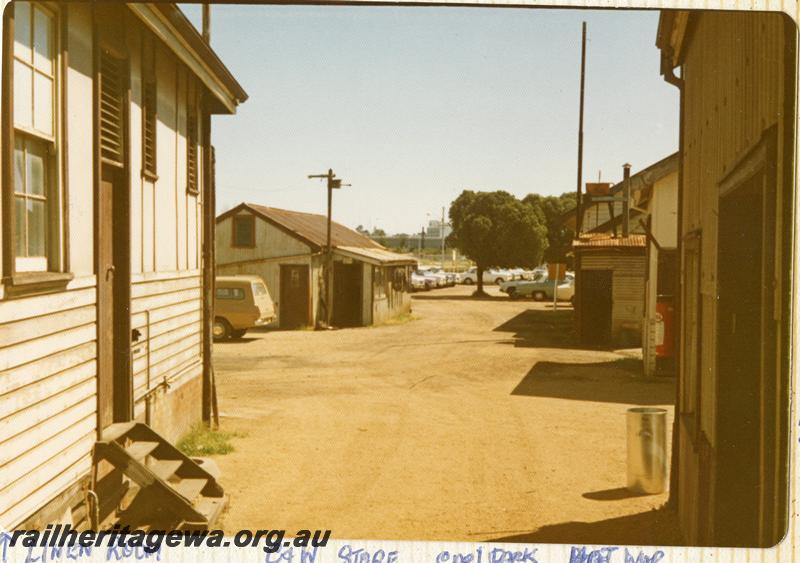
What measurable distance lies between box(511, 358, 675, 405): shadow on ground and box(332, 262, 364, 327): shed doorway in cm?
1221

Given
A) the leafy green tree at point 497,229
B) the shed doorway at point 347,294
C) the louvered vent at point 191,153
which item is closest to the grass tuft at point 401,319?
the shed doorway at point 347,294

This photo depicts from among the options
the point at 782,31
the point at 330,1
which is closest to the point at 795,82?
the point at 782,31

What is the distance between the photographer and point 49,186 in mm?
5066

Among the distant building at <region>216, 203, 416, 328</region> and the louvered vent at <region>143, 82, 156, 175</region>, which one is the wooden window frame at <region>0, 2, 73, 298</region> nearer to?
the louvered vent at <region>143, 82, 156, 175</region>

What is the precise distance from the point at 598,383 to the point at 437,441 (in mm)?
6212

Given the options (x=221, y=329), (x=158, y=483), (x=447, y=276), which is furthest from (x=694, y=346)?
(x=447, y=276)

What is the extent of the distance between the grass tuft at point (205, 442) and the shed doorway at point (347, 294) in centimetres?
1917

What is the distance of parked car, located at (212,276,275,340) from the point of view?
76.0 ft

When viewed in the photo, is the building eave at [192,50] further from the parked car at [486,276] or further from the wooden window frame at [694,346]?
the parked car at [486,276]

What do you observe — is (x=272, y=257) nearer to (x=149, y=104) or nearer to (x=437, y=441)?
(x=437, y=441)

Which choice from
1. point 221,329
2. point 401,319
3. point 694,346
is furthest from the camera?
point 401,319

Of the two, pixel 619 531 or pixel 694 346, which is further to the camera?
pixel 619 531

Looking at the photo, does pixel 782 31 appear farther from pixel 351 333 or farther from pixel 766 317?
pixel 351 333

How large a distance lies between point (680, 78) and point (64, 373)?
18.6 feet
